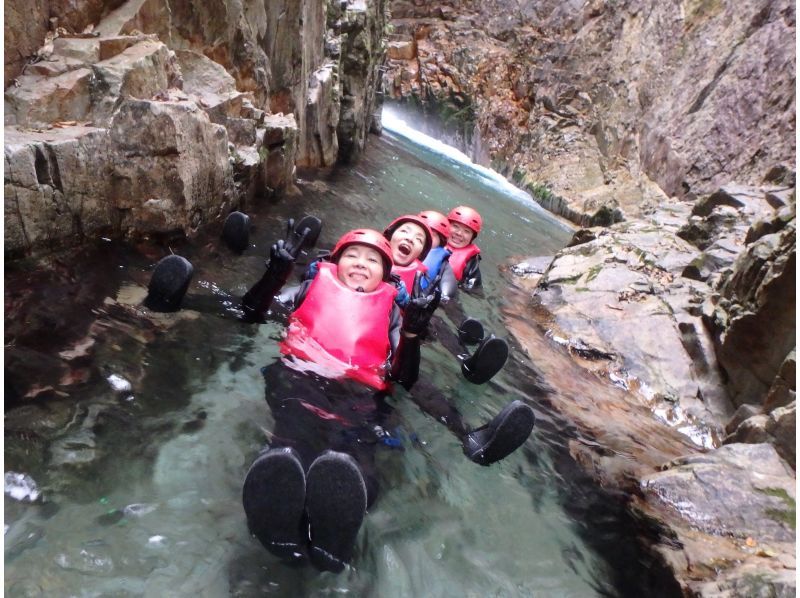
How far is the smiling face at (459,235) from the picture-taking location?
8.26 metres

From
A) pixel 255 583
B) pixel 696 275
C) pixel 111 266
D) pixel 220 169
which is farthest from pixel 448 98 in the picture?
pixel 255 583

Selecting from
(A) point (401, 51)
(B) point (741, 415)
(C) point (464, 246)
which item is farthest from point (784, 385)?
(A) point (401, 51)

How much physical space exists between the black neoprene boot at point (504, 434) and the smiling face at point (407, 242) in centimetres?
253

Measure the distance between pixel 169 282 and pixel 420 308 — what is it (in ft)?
6.62

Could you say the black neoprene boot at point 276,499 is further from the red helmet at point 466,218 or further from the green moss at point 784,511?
the red helmet at point 466,218

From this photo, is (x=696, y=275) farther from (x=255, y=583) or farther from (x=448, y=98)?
(x=448, y=98)

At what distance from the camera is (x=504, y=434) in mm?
3748

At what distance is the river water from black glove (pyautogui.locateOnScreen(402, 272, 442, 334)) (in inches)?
30.7

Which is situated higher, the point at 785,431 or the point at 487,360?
the point at 785,431

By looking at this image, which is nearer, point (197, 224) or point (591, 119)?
point (197, 224)

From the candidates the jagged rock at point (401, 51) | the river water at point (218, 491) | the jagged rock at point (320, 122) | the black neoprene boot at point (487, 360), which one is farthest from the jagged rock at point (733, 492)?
the jagged rock at point (401, 51)

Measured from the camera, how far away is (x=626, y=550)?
12.1 feet

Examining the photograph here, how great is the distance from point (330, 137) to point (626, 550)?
38.3 ft

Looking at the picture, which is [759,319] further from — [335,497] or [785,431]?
[335,497]
